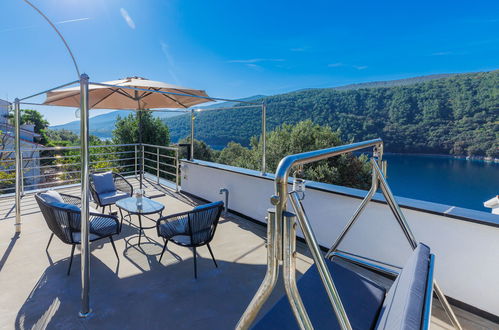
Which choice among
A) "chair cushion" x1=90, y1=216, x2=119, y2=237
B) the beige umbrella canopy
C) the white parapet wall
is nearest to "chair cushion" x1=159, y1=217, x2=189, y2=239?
"chair cushion" x1=90, y1=216, x2=119, y2=237

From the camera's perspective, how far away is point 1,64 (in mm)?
17516

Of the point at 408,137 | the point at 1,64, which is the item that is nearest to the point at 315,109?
the point at 408,137

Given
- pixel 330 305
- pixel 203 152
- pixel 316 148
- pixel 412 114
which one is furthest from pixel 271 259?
pixel 203 152

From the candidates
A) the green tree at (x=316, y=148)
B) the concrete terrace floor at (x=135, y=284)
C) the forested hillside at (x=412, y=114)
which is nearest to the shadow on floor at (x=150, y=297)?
the concrete terrace floor at (x=135, y=284)

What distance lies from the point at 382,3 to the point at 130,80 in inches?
868

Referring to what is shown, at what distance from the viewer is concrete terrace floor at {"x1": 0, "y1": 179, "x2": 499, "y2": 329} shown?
2.08 meters

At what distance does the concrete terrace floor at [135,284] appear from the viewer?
2076mm

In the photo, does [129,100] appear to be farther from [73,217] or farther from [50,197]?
[73,217]

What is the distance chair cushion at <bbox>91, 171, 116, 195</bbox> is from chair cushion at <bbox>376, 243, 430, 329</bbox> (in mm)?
4151

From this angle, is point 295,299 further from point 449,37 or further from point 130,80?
point 449,37

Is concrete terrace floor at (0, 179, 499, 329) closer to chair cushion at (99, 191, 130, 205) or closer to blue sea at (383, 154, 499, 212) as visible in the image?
chair cushion at (99, 191, 130, 205)

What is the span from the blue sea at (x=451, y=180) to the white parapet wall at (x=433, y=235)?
25.3 feet

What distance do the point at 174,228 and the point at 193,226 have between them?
0.29 m

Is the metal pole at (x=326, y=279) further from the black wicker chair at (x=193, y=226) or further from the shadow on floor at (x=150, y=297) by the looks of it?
the black wicker chair at (x=193, y=226)
